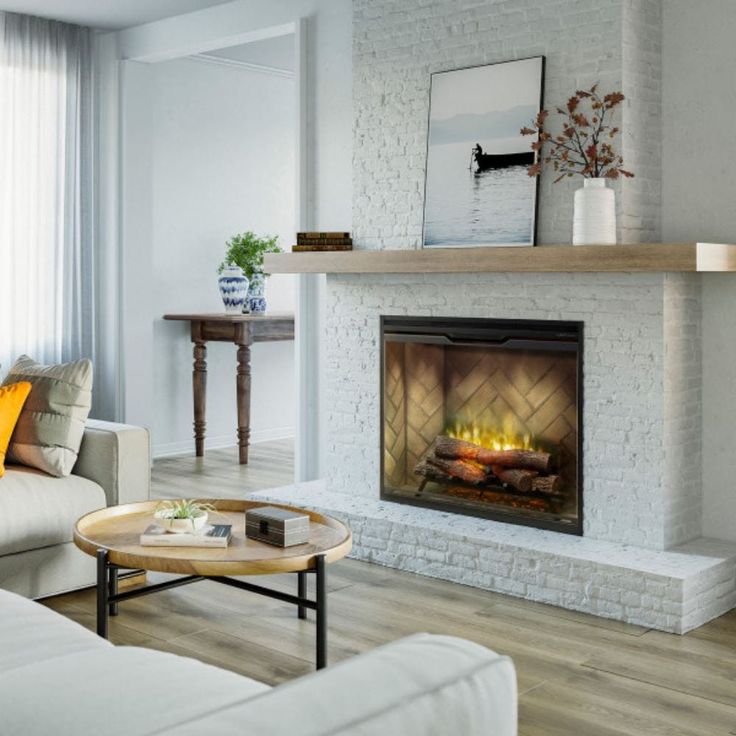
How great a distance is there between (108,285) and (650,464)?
12.0 feet

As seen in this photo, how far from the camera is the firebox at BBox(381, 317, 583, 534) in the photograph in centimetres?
403

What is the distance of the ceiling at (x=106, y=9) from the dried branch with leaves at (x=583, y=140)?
2357 mm

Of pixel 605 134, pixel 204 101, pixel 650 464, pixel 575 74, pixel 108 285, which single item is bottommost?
pixel 650 464

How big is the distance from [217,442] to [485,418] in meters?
3.14

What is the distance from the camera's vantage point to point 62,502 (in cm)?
359

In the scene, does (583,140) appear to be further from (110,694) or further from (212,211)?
(212,211)

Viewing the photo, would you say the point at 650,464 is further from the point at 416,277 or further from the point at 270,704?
the point at 270,704

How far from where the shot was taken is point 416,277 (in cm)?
445

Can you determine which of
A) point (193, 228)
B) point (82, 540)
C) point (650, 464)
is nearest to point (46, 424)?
point (82, 540)

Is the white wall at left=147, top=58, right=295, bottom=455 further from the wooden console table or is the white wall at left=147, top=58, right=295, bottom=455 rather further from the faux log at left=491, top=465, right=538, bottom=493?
the faux log at left=491, top=465, right=538, bottom=493

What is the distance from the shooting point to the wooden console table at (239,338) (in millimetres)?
6402

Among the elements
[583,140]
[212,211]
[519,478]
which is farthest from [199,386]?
[583,140]

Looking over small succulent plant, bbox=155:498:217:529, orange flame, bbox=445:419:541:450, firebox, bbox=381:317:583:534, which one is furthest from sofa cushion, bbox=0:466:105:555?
orange flame, bbox=445:419:541:450

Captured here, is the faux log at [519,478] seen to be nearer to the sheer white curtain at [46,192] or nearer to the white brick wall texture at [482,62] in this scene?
the white brick wall texture at [482,62]
